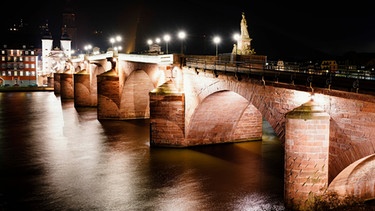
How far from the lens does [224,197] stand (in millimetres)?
17328

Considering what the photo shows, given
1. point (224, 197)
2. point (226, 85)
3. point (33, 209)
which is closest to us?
point (33, 209)

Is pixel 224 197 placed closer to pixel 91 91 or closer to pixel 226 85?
pixel 226 85

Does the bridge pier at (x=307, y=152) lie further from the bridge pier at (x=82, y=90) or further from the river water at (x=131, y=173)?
the bridge pier at (x=82, y=90)

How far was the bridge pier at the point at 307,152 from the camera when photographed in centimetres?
1368

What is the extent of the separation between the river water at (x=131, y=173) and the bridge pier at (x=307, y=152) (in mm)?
2151

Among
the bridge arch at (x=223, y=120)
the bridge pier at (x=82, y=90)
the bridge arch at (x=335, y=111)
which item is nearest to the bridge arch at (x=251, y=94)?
the bridge arch at (x=335, y=111)

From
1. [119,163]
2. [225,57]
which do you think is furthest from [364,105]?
[225,57]

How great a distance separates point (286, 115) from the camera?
14227 mm

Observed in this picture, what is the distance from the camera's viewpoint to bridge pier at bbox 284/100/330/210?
13680mm

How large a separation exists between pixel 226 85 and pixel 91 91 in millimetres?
34079

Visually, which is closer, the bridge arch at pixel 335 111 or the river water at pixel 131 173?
the bridge arch at pixel 335 111

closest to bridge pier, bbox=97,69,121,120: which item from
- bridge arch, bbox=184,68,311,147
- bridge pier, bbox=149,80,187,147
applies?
bridge pier, bbox=149,80,187,147

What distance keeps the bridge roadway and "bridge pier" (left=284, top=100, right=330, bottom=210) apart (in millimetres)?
30

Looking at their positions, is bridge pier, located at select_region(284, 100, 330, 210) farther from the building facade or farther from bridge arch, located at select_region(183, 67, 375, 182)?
the building facade
